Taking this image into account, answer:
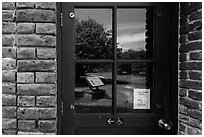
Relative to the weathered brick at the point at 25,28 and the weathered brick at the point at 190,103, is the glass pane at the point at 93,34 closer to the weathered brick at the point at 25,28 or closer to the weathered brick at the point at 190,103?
the weathered brick at the point at 25,28

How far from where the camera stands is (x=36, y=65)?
1.82 metres

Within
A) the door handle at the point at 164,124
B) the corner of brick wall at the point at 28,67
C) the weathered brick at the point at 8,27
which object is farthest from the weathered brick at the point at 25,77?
the door handle at the point at 164,124

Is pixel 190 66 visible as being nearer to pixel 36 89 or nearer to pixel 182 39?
pixel 182 39

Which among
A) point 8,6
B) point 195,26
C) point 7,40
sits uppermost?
point 8,6

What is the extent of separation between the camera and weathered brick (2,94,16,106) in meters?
1.81

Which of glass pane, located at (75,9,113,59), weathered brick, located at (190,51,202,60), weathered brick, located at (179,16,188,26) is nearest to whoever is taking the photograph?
weathered brick, located at (190,51,202,60)

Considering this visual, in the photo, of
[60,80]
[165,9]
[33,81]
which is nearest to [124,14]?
[165,9]

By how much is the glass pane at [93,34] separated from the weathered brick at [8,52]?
50 cm

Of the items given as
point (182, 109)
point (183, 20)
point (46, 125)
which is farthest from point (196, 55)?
point (46, 125)

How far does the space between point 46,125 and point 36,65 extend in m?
0.46

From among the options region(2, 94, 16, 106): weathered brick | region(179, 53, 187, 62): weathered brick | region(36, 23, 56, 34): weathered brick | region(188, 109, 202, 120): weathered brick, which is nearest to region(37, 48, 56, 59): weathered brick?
region(36, 23, 56, 34): weathered brick

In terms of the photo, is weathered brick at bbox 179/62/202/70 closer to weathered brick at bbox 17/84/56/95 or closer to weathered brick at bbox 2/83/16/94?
weathered brick at bbox 17/84/56/95

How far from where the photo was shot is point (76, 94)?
2051 millimetres

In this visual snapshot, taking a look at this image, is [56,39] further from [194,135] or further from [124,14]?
[194,135]
